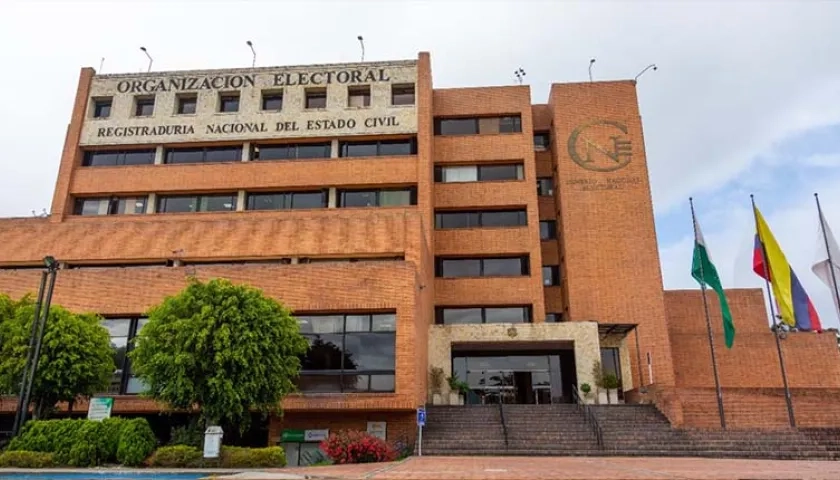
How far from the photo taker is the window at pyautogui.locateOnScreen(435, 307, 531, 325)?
3033 cm

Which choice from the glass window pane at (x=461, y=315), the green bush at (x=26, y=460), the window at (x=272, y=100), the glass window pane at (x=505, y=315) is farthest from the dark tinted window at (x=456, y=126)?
the green bush at (x=26, y=460)

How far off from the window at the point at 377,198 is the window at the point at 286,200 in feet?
3.80

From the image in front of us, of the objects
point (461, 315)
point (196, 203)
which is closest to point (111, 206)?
point (196, 203)

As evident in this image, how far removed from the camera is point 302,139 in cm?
3216

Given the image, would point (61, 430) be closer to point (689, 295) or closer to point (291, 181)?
point (291, 181)

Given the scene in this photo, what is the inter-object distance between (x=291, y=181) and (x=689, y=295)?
22555 millimetres

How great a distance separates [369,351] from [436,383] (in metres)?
6.01

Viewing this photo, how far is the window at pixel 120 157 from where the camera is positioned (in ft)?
107

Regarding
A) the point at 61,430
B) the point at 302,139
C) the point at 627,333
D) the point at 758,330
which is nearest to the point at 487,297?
the point at 627,333

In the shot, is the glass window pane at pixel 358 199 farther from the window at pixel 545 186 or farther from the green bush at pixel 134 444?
the green bush at pixel 134 444

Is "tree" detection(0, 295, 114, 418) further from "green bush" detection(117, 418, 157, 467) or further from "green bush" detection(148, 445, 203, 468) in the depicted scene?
"green bush" detection(148, 445, 203, 468)

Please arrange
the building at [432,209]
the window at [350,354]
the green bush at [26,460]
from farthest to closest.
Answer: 1. the building at [432,209]
2. the window at [350,354]
3. the green bush at [26,460]

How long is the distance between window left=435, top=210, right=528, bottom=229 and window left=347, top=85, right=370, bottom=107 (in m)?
7.42

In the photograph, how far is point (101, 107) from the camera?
1331 inches
